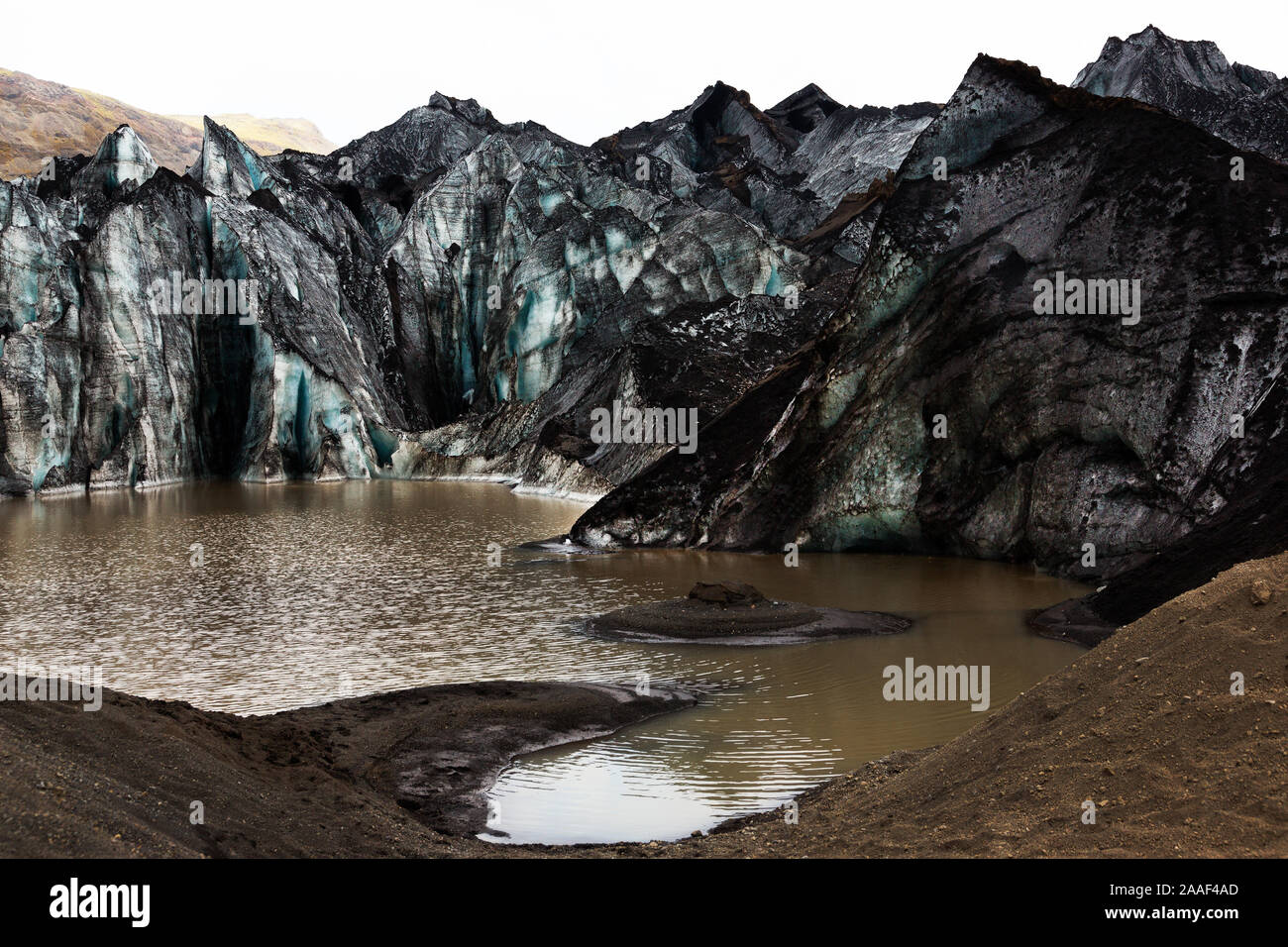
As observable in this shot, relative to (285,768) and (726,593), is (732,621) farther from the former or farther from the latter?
(285,768)

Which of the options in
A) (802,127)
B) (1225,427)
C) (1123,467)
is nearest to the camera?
(1225,427)

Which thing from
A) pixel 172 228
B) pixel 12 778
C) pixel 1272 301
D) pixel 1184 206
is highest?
pixel 172 228

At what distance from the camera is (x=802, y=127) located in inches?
5689

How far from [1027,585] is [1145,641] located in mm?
16873

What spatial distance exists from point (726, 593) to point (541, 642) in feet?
14.2

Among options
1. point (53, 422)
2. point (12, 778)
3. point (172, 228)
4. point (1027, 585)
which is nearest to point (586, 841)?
point (12, 778)

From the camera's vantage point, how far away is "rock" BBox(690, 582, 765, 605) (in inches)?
897

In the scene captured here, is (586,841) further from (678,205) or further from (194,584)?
(678,205)

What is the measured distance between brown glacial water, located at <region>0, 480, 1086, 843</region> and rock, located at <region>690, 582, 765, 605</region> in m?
2.33

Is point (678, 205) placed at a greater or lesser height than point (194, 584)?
greater

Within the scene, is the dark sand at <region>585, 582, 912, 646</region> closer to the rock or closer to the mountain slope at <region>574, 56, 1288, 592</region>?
the rock

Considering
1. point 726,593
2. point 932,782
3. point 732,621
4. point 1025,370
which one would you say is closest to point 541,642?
point 732,621

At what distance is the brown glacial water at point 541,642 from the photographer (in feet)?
41.6

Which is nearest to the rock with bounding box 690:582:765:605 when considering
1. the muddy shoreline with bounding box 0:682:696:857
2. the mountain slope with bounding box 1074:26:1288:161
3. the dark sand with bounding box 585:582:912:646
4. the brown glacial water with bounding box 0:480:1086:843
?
the dark sand with bounding box 585:582:912:646
